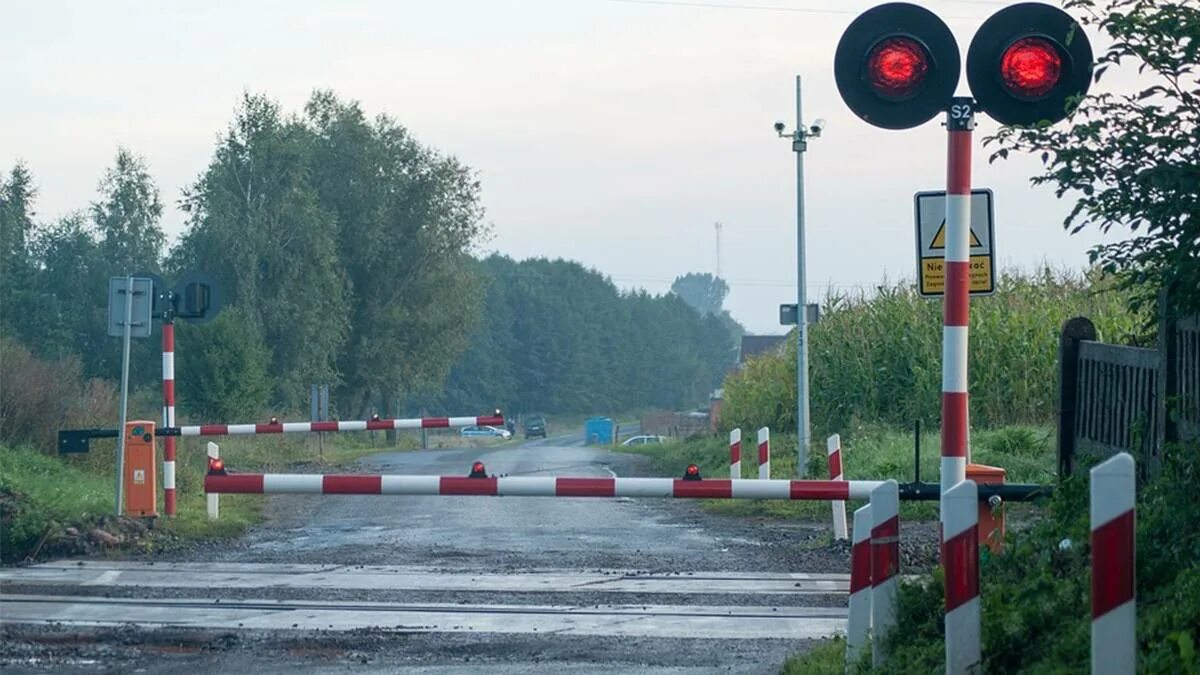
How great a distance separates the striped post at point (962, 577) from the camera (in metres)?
5.11

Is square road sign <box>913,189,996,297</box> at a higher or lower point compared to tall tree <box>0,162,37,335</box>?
lower

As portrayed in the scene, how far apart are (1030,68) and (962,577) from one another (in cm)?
323

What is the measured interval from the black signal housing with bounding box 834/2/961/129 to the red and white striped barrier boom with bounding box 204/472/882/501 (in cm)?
350

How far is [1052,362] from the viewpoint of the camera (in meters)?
23.4

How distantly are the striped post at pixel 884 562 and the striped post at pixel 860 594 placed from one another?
213 millimetres

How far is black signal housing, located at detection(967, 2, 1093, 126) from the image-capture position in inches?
291

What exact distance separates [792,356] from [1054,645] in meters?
25.1

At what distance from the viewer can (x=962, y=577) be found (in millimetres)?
5184

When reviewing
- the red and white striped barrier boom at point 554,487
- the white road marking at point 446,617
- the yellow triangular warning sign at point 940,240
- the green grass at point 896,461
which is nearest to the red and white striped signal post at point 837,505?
the green grass at point 896,461

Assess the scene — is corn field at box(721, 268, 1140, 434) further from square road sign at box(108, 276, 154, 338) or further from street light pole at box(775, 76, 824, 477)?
square road sign at box(108, 276, 154, 338)

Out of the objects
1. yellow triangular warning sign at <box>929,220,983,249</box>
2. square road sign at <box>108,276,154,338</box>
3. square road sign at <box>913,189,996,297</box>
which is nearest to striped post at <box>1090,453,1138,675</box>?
square road sign at <box>913,189,996,297</box>

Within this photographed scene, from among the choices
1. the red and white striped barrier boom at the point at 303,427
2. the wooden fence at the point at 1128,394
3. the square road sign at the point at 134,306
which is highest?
the square road sign at the point at 134,306

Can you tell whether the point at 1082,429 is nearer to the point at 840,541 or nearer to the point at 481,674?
the point at 481,674

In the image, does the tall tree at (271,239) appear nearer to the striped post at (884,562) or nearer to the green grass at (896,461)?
the green grass at (896,461)
